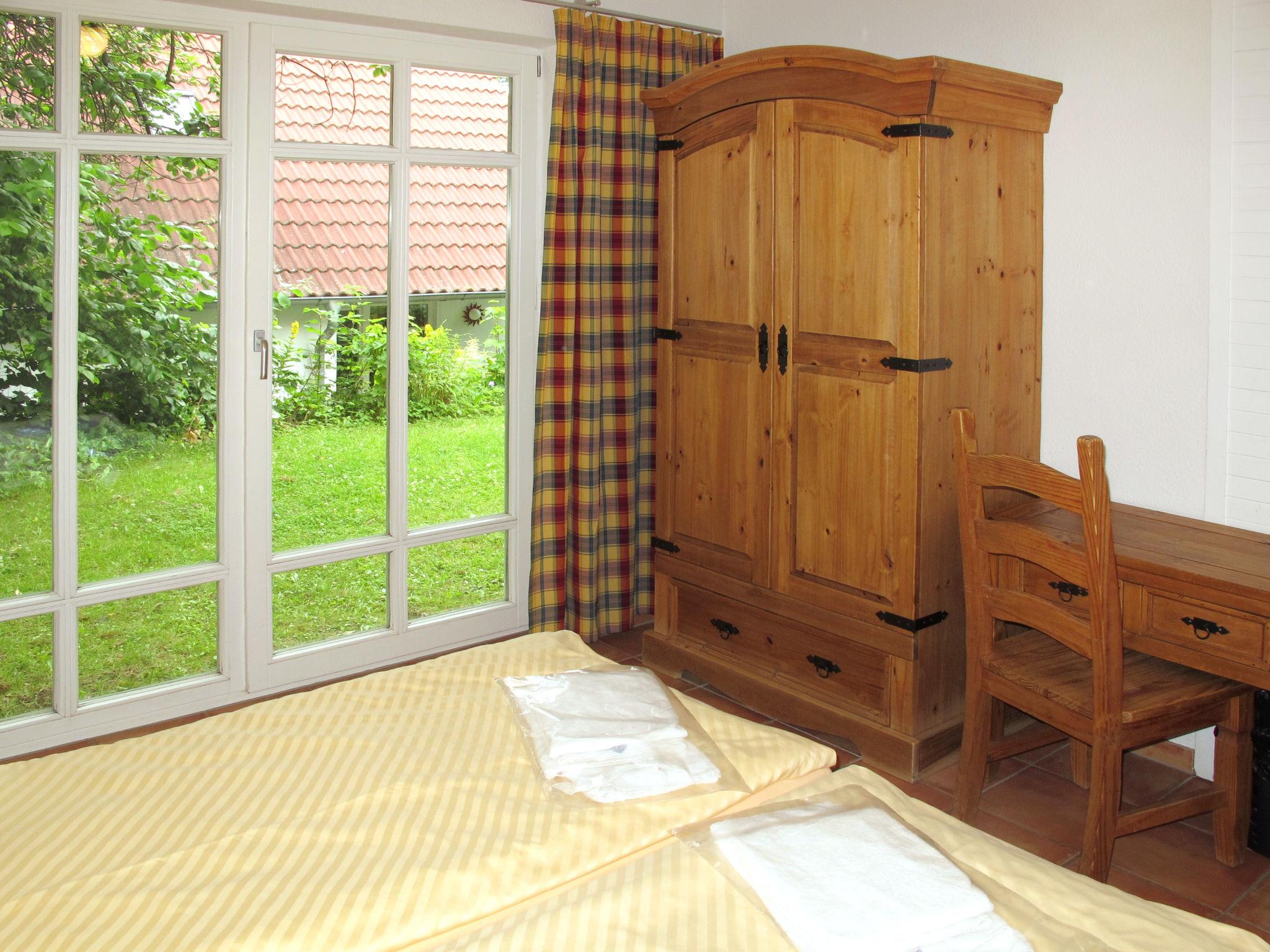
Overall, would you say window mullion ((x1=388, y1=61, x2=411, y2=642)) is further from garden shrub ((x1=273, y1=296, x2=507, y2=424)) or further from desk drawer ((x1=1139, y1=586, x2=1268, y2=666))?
desk drawer ((x1=1139, y1=586, x2=1268, y2=666))

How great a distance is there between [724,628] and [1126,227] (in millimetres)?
1622

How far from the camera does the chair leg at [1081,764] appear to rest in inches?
117

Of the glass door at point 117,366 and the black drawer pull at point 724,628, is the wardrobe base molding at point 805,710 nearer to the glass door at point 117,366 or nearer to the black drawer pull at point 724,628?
the black drawer pull at point 724,628

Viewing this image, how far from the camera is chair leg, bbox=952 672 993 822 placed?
2.71 meters

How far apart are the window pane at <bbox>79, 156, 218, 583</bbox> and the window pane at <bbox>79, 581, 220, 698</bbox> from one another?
0.11m

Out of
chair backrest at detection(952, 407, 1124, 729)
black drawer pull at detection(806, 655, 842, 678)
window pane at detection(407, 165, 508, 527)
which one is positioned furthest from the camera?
window pane at detection(407, 165, 508, 527)

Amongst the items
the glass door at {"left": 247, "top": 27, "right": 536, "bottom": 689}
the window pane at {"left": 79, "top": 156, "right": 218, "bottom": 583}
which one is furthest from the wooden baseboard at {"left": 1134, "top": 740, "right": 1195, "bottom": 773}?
the window pane at {"left": 79, "top": 156, "right": 218, "bottom": 583}

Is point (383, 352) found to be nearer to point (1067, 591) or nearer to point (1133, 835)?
point (1067, 591)

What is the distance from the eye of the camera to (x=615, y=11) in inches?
150

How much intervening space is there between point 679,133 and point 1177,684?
7.00 ft

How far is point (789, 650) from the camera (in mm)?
3336

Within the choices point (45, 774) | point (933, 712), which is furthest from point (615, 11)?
point (45, 774)

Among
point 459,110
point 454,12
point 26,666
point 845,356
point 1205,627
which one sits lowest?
point 26,666

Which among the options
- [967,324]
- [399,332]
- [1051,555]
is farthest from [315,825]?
[399,332]
